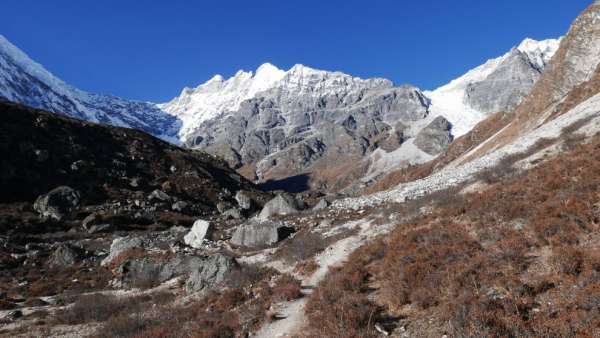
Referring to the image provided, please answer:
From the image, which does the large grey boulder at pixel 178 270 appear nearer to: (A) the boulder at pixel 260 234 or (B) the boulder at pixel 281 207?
(A) the boulder at pixel 260 234

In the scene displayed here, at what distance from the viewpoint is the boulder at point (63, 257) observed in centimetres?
3172

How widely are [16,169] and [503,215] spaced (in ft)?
208

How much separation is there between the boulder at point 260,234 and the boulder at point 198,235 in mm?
2911

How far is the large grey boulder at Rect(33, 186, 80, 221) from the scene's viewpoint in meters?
47.6

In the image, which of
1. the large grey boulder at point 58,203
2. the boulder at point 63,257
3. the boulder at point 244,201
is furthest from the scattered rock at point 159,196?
the boulder at point 63,257

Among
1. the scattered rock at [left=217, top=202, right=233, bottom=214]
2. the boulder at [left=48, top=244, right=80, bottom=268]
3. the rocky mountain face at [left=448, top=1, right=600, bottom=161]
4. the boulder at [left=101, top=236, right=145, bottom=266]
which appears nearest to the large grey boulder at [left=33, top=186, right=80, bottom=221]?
the boulder at [left=48, top=244, right=80, bottom=268]

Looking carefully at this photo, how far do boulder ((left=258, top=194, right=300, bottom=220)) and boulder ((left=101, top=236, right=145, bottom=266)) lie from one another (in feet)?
44.0

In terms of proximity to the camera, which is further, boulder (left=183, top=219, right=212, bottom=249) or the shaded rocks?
the shaded rocks

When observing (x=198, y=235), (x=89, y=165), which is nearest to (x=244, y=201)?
(x=89, y=165)

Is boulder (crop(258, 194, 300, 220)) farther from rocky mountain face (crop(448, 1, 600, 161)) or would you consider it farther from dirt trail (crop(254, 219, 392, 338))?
rocky mountain face (crop(448, 1, 600, 161))

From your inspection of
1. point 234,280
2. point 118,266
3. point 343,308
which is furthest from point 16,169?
point 343,308

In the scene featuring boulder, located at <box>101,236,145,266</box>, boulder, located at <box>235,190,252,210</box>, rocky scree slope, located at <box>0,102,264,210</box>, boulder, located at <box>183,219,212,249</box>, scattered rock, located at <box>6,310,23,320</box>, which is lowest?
scattered rock, located at <box>6,310,23,320</box>

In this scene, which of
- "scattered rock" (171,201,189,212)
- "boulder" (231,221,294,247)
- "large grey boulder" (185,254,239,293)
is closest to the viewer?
"large grey boulder" (185,254,239,293)

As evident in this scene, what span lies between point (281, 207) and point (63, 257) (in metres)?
21.4
